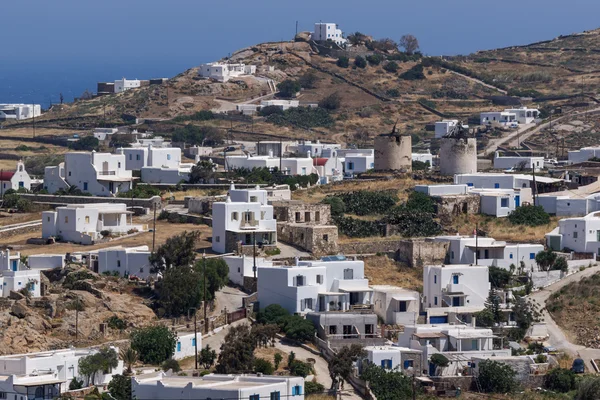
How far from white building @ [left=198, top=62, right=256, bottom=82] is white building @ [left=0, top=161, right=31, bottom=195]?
4391 cm

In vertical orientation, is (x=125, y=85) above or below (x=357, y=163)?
above

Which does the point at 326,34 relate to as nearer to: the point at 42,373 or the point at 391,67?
the point at 391,67

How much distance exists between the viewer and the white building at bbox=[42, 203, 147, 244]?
185ft

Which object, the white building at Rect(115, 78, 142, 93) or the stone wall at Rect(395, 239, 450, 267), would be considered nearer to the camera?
the stone wall at Rect(395, 239, 450, 267)

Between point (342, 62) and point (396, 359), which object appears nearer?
point (396, 359)

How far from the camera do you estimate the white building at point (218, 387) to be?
121 feet

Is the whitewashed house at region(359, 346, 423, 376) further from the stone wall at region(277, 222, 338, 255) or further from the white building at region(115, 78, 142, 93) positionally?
the white building at region(115, 78, 142, 93)

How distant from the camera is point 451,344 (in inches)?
1826

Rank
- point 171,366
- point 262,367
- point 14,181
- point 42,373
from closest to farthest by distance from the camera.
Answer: point 42,373
point 171,366
point 262,367
point 14,181

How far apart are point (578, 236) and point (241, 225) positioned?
1130 cm

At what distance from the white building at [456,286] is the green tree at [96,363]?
12235mm

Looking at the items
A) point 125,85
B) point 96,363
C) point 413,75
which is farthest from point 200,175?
point 125,85

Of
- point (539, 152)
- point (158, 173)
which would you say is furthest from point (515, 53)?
point (158, 173)

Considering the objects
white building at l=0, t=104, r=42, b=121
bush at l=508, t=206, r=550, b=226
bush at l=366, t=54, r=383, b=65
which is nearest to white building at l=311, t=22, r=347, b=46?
bush at l=366, t=54, r=383, b=65
